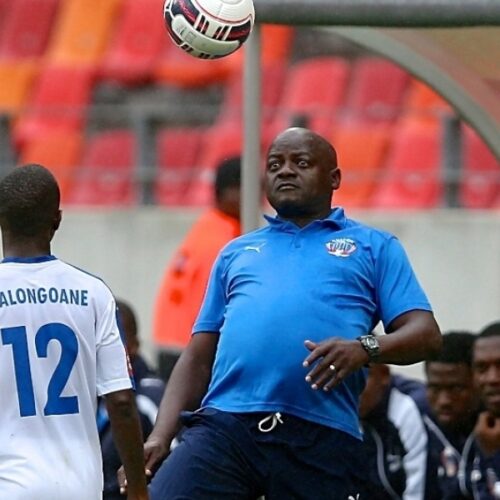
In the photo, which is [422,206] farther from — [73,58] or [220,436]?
[220,436]

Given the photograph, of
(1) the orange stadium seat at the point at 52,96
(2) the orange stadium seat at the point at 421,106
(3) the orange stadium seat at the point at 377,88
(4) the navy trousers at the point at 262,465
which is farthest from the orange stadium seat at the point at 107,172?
(4) the navy trousers at the point at 262,465

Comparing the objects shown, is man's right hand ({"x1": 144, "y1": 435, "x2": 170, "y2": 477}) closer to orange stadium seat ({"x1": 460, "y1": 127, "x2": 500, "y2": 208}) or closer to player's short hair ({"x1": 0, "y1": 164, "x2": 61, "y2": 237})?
player's short hair ({"x1": 0, "y1": 164, "x2": 61, "y2": 237})

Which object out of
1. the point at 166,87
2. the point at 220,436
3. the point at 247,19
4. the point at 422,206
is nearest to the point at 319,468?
the point at 220,436

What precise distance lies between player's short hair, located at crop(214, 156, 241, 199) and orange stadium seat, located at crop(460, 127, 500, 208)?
3321 mm

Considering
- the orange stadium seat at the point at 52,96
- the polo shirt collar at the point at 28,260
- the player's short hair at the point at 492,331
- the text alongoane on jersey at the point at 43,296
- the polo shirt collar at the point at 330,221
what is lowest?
the player's short hair at the point at 492,331

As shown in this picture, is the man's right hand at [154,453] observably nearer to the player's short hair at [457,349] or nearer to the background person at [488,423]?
the background person at [488,423]

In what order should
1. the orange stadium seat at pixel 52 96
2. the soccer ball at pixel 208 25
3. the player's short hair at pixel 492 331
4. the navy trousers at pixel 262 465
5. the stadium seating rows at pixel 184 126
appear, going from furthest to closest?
the orange stadium seat at pixel 52 96 → the stadium seating rows at pixel 184 126 → the player's short hair at pixel 492 331 → the soccer ball at pixel 208 25 → the navy trousers at pixel 262 465

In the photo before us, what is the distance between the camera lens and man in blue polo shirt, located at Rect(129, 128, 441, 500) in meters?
5.91

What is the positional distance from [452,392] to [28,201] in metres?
2.66

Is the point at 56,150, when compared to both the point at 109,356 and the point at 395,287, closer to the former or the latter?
the point at 395,287

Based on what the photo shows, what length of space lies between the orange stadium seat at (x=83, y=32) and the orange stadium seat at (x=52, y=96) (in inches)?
8.2

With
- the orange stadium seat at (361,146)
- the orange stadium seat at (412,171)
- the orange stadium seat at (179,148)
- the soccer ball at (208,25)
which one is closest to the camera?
the soccer ball at (208,25)

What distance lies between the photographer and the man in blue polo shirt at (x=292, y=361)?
5.91 m

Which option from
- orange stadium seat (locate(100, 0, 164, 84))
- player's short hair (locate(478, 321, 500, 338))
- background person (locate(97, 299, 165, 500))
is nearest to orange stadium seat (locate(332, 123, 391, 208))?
orange stadium seat (locate(100, 0, 164, 84))
